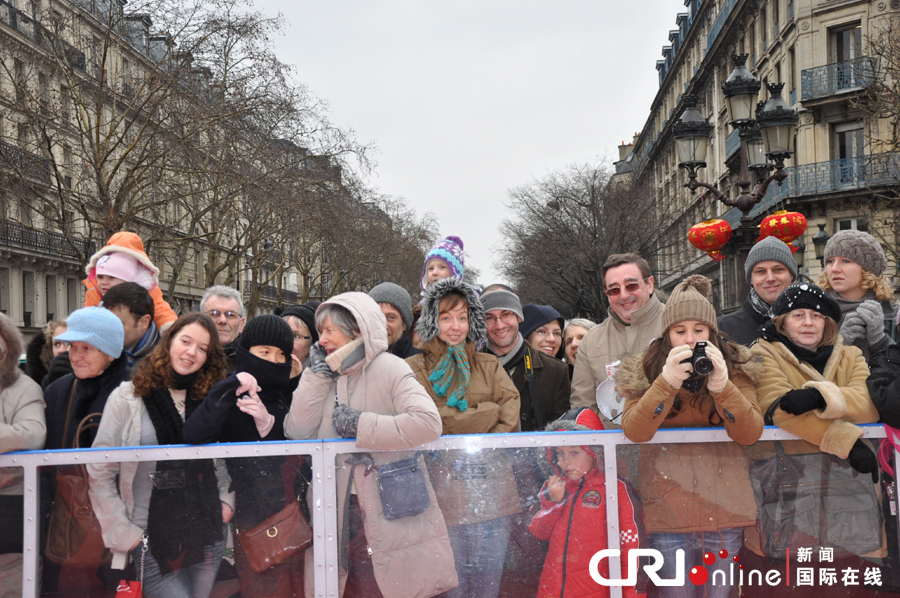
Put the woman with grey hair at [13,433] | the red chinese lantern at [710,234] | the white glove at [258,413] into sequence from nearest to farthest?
1. the woman with grey hair at [13,433]
2. the white glove at [258,413]
3. the red chinese lantern at [710,234]

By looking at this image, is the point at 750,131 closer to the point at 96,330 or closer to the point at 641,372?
the point at 641,372

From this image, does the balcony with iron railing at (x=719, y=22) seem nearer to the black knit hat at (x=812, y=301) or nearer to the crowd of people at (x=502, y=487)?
the black knit hat at (x=812, y=301)

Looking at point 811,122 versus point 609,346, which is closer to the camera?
point 609,346

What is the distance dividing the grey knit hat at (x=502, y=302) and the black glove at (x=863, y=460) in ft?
6.63

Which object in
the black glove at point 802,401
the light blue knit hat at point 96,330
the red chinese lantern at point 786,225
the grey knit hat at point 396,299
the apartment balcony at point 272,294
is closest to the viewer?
the black glove at point 802,401

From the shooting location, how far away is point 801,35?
1195 inches

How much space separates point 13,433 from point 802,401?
3412mm

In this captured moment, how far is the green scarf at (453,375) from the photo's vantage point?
365 centimetres

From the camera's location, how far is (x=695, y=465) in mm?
3125

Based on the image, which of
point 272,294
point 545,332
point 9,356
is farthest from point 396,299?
point 272,294

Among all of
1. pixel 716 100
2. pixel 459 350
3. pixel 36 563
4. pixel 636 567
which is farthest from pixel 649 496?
pixel 716 100

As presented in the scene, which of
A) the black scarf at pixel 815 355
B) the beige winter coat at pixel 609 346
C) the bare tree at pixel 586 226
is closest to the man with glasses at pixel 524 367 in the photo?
the beige winter coat at pixel 609 346

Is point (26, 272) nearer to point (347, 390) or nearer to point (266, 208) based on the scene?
point (266, 208)

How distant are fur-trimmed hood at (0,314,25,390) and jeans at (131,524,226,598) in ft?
3.69
